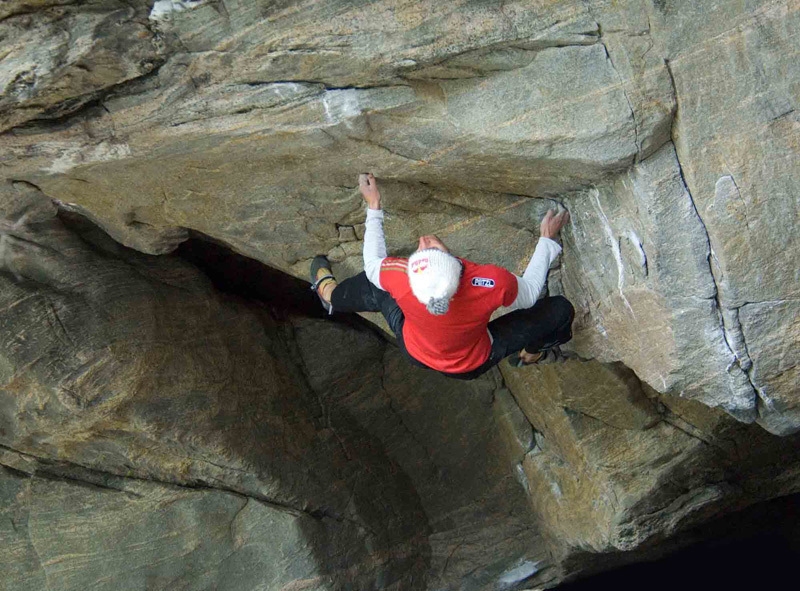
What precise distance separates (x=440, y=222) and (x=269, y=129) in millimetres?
1132

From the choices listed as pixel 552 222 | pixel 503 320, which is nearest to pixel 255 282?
pixel 503 320

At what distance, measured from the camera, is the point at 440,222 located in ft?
14.9

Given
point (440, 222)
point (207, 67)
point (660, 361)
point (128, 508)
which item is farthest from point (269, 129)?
point (128, 508)

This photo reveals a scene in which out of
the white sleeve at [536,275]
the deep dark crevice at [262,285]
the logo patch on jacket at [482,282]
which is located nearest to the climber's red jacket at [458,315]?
the logo patch on jacket at [482,282]

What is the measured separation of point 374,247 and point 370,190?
0.33 metres

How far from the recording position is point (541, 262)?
4121mm

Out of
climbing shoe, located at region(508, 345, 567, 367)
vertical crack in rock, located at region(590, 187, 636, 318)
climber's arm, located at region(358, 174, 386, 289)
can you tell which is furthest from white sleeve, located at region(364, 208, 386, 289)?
climbing shoe, located at region(508, 345, 567, 367)

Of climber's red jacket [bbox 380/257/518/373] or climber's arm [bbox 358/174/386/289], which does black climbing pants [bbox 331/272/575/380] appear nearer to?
climber's red jacket [bbox 380/257/518/373]

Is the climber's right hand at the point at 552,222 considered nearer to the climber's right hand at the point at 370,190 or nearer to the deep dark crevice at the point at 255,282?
the climber's right hand at the point at 370,190

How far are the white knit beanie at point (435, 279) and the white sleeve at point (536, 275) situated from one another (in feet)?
1.82

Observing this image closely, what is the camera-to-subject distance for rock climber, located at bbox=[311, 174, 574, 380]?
11.6ft

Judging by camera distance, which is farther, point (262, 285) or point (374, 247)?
point (262, 285)

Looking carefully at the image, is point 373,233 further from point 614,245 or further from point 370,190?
point 614,245

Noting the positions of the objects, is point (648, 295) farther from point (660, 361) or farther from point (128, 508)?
point (128, 508)
